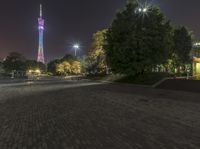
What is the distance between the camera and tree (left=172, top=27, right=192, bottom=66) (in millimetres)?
51031

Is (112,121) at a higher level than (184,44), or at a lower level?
lower

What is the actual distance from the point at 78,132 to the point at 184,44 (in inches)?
1855

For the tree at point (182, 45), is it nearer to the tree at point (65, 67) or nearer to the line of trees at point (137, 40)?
the line of trees at point (137, 40)

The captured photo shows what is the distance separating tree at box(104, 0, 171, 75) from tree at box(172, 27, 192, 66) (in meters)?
13.8

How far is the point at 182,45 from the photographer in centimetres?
5106

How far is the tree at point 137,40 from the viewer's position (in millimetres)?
35312

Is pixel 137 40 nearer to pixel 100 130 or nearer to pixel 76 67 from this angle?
pixel 100 130

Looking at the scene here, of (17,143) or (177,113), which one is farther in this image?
(177,113)

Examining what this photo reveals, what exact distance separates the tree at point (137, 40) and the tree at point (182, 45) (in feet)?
45.4

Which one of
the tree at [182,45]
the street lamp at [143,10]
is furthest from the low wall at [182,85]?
the tree at [182,45]

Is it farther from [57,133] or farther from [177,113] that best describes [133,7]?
[57,133]

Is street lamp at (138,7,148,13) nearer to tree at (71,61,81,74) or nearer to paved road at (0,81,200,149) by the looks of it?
paved road at (0,81,200,149)

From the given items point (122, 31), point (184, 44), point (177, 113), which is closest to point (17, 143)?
point (177, 113)

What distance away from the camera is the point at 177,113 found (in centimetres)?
1137
